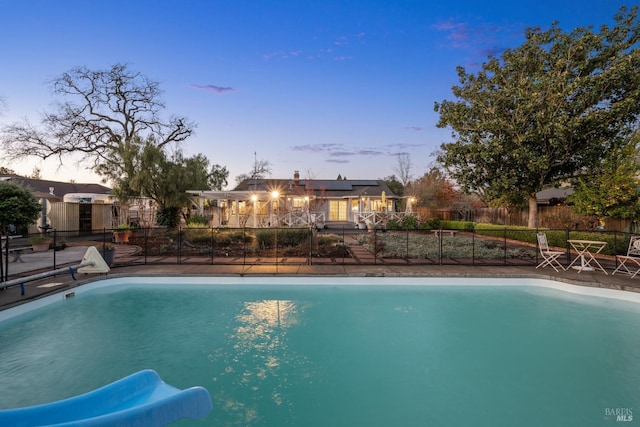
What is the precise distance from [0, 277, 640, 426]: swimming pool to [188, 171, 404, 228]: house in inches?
401

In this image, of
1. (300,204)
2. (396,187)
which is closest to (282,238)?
(300,204)

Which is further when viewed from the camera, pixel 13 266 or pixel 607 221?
pixel 607 221

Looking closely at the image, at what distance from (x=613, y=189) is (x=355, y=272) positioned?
12.2 metres

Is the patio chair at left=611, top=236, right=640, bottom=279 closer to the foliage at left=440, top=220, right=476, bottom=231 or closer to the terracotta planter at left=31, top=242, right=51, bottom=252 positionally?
the foliage at left=440, top=220, right=476, bottom=231

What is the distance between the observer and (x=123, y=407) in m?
2.36

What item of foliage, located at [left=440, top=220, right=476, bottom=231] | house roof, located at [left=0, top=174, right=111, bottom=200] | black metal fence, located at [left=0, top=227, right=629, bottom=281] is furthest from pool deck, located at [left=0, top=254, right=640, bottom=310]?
house roof, located at [left=0, top=174, right=111, bottom=200]

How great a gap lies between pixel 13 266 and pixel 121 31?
10002 millimetres

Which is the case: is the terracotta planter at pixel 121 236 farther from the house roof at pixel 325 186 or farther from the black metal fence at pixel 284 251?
the house roof at pixel 325 186

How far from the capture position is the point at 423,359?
16.6ft

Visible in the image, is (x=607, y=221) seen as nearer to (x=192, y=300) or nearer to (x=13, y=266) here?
(x=192, y=300)

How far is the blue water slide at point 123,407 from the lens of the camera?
6.48 feet

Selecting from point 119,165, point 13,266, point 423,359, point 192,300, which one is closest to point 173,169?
point 119,165

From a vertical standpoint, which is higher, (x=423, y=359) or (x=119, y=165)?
(x=119, y=165)

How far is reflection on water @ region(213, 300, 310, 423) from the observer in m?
3.90
